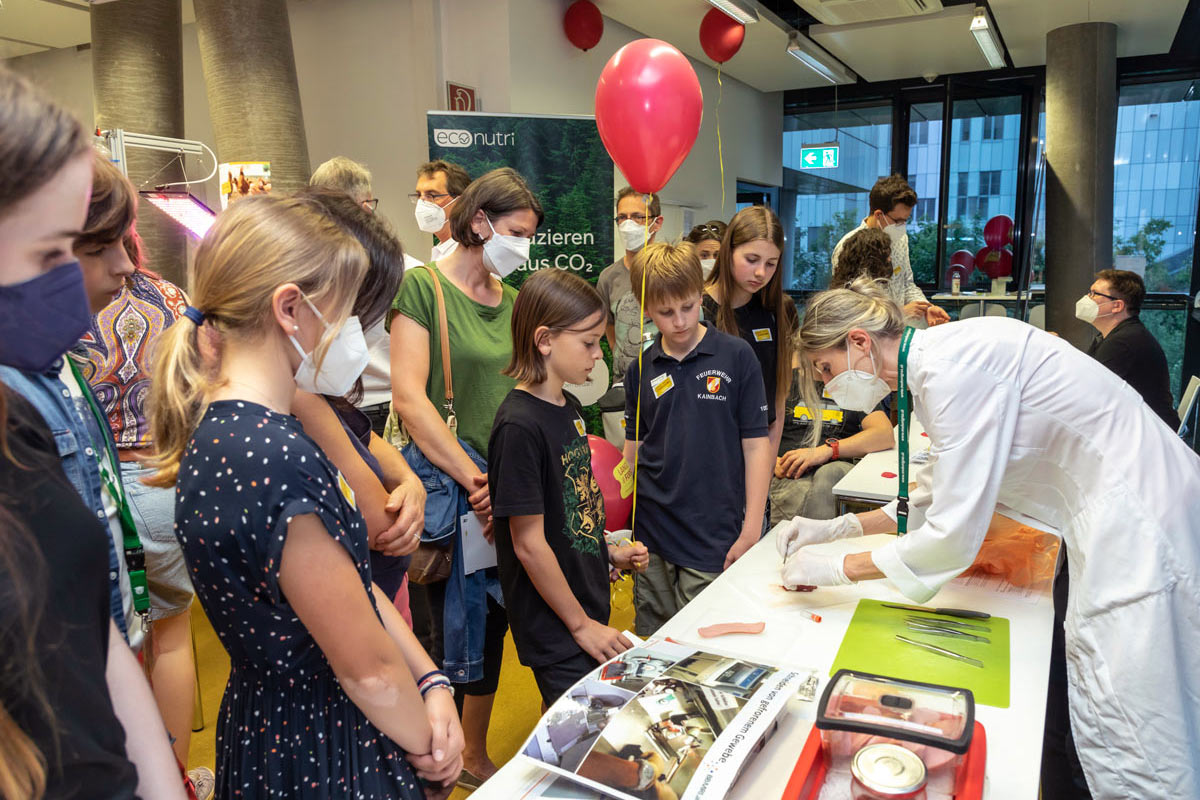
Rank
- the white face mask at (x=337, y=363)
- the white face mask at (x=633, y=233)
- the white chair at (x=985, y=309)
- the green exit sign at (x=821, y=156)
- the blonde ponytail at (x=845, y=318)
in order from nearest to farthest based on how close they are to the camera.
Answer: the white face mask at (x=337, y=363) → the blonde ponytail at (x=845, y=318) → the white face mask at (x=633, y=233) → the white chair at (x=985, y=309) → the green exit sign at (x=821, y=156)

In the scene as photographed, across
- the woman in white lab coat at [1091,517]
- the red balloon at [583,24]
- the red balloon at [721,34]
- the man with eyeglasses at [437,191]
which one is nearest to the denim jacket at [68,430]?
the woman in white lab coat at [1091,517]

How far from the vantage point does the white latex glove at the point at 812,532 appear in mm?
1836

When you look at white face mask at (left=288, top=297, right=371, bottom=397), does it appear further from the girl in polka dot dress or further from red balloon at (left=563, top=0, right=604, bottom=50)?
red balloon at (left=563, top=0, right=604, bottom=50)

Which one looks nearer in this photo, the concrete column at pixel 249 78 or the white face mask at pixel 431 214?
the white face mask at pixel 431 214

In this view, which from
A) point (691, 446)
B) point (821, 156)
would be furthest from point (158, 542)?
point (821, 156)

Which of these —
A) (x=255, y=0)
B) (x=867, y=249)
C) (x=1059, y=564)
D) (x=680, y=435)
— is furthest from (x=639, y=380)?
(x=255, y=0)

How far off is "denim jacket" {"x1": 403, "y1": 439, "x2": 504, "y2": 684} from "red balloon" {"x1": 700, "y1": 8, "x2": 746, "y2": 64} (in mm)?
4307

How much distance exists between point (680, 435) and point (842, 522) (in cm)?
46

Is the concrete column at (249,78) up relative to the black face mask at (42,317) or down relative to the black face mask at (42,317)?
up

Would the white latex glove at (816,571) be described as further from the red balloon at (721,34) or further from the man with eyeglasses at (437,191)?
the red balloon at (721,34)

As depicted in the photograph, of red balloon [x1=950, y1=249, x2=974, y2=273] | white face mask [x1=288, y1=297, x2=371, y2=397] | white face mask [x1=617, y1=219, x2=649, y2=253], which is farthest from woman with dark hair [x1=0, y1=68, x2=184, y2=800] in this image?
red balloon [x1=950, y1=249, x2=974, y2=273]

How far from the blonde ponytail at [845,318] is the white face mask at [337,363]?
1.01 m

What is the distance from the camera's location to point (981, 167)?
7.60 meters

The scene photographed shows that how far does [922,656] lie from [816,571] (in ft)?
0.92
